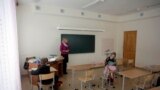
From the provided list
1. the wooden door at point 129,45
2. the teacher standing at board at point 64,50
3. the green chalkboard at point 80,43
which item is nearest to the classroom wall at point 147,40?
the wooden door at point 129,45

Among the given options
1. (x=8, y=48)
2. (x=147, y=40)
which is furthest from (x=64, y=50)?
(x=147, y=40)

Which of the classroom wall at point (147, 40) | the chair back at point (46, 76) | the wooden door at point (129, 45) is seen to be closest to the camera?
the chair back at point (46, 76)

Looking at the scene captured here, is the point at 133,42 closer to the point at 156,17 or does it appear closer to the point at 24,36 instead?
the point at 156,17

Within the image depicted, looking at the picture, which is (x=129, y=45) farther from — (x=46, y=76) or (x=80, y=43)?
(x=46, y=76)

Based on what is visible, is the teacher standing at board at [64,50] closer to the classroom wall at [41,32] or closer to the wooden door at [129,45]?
the classroom wall at [41,32]

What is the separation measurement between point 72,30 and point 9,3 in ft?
15.3

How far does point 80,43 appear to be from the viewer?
22.2 feet

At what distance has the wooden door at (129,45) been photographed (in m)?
7.24

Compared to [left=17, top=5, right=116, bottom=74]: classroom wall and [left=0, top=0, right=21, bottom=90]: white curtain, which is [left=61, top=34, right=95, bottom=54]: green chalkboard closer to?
[left=17, top=5, right=116, bottom=74]: classroom wall

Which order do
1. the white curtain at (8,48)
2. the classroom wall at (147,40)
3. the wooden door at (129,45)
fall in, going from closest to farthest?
the white curtain at (8,48) → the classroom wall at (147,40) → the wooden door at (129,45)

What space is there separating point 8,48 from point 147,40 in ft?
21.1

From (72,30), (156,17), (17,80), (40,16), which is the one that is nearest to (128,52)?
(156,17)

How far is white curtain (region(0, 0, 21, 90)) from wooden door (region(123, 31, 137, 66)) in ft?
20.9

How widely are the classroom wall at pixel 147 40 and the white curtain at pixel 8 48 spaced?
243 inches
